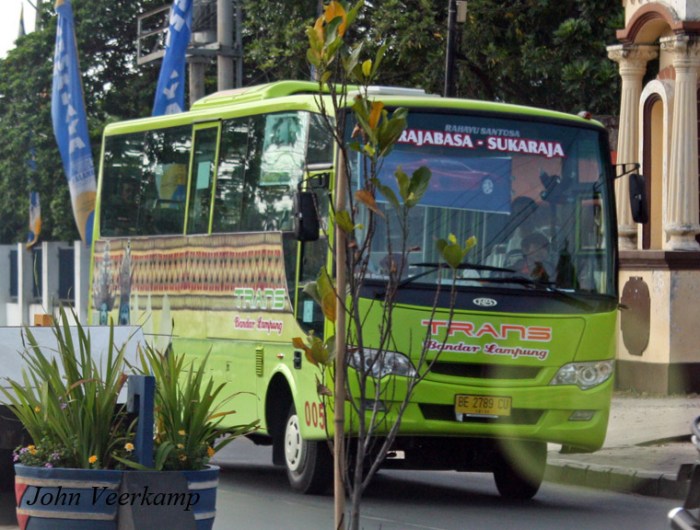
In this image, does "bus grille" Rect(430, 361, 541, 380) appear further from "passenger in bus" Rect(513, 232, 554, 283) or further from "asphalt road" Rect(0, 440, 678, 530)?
"asphalt road" Rect(0, 440, 678, 530)

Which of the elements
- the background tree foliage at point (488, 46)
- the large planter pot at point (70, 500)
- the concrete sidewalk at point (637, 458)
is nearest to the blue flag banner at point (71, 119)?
the background tree foliage at point (488, 46)

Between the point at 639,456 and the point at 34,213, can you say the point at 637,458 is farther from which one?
the point at 34,213

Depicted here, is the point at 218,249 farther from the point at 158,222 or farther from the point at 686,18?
the point at 686,18

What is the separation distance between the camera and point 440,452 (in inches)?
454

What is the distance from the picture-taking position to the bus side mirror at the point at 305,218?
34.6 feet

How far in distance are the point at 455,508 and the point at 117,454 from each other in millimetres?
5414

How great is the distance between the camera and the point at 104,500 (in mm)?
6004

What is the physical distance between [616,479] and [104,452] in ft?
23.8

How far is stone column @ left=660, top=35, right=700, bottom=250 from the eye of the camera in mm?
19078

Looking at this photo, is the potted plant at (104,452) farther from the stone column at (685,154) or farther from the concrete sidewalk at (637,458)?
the stone column at (685,154)

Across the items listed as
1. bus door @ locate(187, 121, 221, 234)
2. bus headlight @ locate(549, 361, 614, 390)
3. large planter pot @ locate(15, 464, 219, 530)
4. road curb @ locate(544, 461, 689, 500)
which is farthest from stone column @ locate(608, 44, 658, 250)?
large planter pot @ locate(15, 464, 219, 530)

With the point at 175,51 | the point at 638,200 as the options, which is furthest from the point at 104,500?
the point at 175,51

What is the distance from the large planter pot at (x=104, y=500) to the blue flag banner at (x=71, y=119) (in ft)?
73.6

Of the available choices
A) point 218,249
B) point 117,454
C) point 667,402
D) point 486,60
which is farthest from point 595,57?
point 117,454
